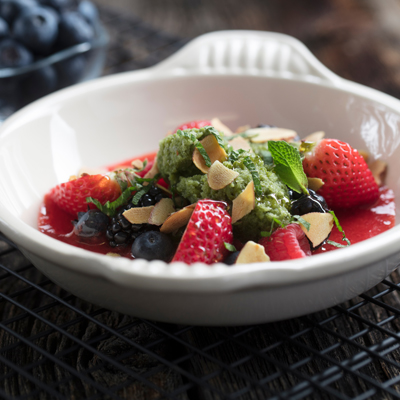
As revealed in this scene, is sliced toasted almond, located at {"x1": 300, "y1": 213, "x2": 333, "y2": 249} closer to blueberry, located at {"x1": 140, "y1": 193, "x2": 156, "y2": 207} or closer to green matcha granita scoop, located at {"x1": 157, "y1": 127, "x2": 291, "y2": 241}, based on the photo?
green matcha granita scoop, located at {"x1": 157, "y1": 127, "x2": 291, "y2": 241}

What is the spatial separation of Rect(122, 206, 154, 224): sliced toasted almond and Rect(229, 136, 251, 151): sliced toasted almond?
1.29 ft

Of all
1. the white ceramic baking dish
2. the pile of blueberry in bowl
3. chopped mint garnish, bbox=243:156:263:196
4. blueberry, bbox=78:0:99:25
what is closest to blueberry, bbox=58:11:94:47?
the pile of blueberry in bowl

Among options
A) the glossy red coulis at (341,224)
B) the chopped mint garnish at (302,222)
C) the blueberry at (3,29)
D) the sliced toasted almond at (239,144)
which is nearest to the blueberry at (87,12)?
the blueberry at (3,29)

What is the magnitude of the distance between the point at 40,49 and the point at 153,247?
1561 mm

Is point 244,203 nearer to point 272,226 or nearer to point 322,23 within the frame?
point 272,226

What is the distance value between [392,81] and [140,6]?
2.39m

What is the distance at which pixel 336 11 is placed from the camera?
3.95 m

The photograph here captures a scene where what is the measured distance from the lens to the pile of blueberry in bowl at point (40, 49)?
2301 mm

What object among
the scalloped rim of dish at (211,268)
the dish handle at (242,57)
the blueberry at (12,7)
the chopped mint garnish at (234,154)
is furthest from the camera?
the blueberry at (12,7)

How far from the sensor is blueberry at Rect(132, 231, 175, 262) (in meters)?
1.31

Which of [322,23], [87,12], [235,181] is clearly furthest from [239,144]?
[322,23]

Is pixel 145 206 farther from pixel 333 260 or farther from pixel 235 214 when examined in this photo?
pixel 333 260

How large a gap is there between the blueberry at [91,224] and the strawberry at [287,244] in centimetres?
50

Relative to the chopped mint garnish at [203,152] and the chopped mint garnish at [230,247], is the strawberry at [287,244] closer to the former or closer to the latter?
the chopped mint garnish at [230,247]
